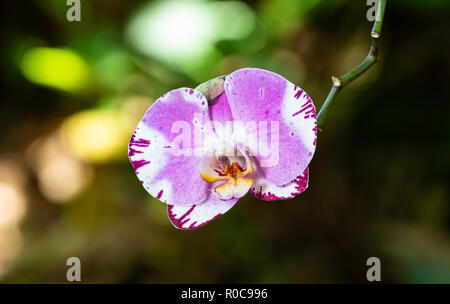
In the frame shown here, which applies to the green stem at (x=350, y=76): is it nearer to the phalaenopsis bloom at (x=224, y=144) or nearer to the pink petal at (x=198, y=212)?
the phalaenopsis bloom at (x=224, y=144)

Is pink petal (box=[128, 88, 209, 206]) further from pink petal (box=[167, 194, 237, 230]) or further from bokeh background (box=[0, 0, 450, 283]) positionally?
bokeh background (box=[0, 0, 450, 283])

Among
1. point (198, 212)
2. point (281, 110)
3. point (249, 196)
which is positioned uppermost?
point (249, 196)

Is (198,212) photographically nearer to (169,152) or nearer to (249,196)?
(169,152)

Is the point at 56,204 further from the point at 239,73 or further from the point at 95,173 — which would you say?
the point at 239,73

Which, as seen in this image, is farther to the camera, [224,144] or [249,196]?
[249,196]

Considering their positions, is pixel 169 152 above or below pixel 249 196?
below

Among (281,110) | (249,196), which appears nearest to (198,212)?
(281,110)

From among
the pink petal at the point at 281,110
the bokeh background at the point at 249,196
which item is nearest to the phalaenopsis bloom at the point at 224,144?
the pink petal at the point at 281,110

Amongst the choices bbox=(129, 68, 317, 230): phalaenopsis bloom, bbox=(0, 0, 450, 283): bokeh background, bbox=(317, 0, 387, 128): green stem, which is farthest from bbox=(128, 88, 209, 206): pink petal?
bbox=(0, 0, 450, 283): bokeh background
